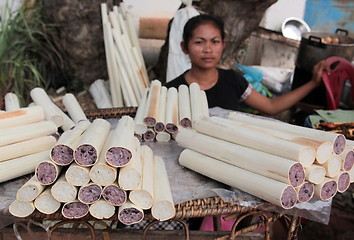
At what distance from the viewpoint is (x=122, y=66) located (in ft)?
13.0

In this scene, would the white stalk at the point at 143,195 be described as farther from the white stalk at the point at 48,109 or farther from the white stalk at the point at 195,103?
the white stalk at the point at 48,109

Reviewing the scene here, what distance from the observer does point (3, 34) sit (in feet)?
13.9

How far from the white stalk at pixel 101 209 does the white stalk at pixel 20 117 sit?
607 mm

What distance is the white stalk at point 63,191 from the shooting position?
4.00 feet

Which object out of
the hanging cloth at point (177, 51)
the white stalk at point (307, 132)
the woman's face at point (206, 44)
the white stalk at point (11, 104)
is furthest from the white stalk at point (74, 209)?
the hanging cloth at point (177, 51)

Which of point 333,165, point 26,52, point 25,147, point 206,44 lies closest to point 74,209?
point 25,147

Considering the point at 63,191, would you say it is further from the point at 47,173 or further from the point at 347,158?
the point at 347,158

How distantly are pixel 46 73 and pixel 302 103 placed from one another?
10.6 ft

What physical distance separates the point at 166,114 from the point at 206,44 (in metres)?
0.87

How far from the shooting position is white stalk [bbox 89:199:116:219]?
1246 millimetres

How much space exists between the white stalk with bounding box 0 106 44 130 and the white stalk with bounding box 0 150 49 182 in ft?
0.54

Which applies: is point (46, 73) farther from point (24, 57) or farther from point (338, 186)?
point (338, 186)

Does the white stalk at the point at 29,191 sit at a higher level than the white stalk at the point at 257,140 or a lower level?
lower

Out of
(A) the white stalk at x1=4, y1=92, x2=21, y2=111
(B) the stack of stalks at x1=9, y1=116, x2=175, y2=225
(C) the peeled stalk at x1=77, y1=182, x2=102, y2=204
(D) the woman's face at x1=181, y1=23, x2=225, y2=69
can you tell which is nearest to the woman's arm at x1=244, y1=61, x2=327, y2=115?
(D) the woman's face at x1=181, y1=23, x2=225, y2=69
